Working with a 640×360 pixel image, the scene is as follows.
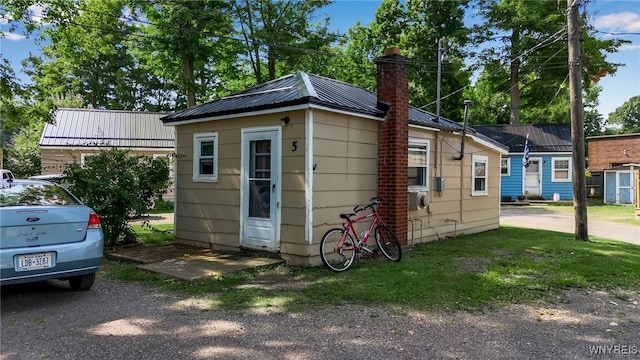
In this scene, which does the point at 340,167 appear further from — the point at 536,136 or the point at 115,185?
the point at 536,136

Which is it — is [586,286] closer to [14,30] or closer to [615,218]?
[615,218]

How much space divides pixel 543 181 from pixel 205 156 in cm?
2093

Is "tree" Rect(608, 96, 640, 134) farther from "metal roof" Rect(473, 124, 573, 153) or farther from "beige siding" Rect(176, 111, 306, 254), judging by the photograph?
"beige siding" Rect(176, 111, 306, 254)

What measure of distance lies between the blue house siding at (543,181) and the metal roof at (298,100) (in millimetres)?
16062

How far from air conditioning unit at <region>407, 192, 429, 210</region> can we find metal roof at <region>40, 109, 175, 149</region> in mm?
15135

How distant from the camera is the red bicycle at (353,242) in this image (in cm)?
653

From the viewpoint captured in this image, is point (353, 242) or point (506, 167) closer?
point (353, 242)

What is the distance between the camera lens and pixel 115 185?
7.71m

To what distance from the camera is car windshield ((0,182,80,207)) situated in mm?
4520

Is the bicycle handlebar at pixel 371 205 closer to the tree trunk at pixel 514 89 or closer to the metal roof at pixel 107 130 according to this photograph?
the metal roof at pixel 107 130

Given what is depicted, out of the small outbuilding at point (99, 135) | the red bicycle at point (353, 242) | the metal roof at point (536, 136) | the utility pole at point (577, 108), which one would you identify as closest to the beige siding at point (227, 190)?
the red bicycle at point (353, 242)

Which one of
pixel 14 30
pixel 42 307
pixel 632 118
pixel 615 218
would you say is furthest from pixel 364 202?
pixel 632 118

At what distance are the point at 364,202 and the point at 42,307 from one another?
16.4 ft

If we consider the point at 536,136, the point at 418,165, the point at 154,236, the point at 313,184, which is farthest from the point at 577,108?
the point at 536,136
